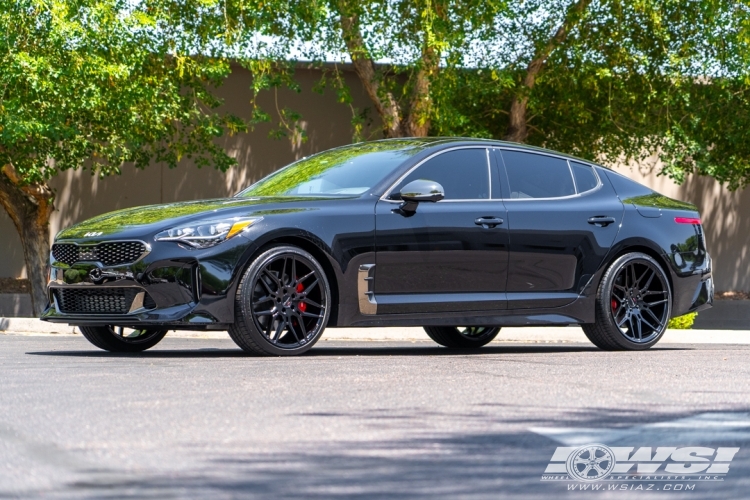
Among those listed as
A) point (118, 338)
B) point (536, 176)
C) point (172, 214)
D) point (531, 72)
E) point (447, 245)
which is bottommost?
point (118, 338)

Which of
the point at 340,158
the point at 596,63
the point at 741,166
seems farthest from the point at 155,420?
the point at 741,166

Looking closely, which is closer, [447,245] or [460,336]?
[447,245]

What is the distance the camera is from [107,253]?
27.6 feet

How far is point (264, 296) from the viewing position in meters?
8.37

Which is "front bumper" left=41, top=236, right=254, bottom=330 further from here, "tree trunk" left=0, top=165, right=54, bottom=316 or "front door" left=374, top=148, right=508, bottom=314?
"tree trunk" left=0, top=165, right=54, bottom=316

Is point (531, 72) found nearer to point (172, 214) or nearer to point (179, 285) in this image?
point (172, 214)

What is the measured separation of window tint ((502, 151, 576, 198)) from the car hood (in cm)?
Result: 174

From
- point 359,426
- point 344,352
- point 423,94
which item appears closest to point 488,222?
point 344,352

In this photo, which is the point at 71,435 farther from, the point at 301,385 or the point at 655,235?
the point at 655,235

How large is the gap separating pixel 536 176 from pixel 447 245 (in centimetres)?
127

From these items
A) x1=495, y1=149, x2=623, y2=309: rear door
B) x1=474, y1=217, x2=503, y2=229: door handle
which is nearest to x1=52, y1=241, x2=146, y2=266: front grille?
x1=474, y1=217, x2=503, y2=229: door handle

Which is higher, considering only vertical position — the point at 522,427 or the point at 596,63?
the point at 596,63

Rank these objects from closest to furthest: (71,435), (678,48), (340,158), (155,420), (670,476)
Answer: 1. (670,476)
2. (71,435)
3. (155,420)
4. (340,158)
5. (678,48)

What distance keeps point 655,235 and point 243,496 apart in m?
6.83
